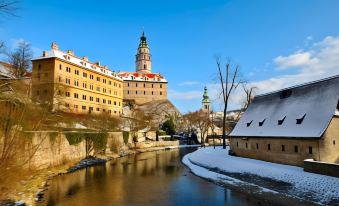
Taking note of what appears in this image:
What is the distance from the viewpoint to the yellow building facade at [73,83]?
54562mm

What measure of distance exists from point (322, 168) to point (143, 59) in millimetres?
103046

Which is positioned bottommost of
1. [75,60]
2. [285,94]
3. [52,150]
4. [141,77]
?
[52,150]

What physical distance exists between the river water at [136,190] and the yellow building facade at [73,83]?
86.1ft

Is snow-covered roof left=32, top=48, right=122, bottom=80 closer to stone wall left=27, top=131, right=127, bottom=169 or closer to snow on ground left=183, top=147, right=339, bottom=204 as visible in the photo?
stone wall left=27, top=131, right=127, bottom=169

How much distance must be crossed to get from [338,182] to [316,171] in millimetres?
2516

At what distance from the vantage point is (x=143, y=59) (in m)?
116

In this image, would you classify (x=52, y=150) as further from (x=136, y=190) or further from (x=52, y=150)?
(x=136, y=190)

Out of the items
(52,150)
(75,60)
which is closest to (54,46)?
(75,60)

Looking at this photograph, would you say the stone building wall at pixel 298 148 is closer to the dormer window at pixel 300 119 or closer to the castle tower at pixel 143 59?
the dormer window at pixel 300 119

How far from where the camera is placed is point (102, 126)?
2064 inches

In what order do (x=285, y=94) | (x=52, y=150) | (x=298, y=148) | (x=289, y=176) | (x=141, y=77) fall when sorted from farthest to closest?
(x=141, y=77) < (x=52, y=150) < (x=285, y=94) < (x=298, y=148) < (x=289, y=176)

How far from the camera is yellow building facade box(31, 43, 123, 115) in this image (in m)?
54.6

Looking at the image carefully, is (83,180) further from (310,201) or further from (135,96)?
(135,96)

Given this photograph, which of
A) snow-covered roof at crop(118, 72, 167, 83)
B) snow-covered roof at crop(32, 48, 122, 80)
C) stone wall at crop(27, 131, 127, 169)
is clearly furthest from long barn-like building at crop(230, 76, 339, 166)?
snow-covered roof at crop(118, 72, 167, 83)
